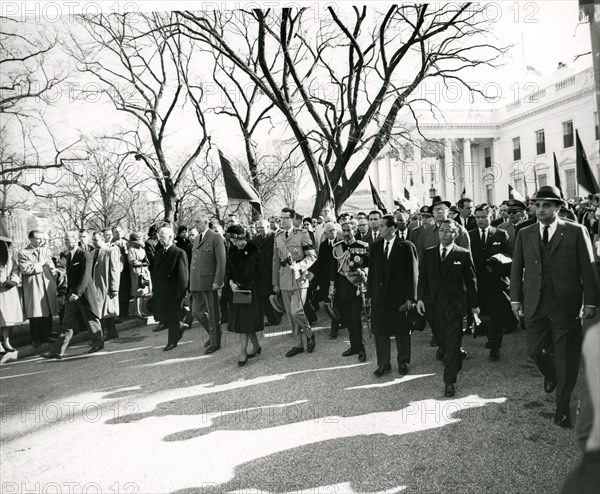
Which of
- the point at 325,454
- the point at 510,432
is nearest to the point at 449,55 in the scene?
the point at 510,432

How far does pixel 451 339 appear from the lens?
3426 mm

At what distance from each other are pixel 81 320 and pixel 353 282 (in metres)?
3.19

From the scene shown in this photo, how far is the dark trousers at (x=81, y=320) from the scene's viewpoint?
4953 mm

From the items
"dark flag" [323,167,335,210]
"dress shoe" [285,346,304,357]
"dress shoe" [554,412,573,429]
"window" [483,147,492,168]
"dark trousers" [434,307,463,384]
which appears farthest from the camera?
"dark flag" [323,167,335,210]

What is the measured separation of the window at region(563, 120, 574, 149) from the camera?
2.41 metres

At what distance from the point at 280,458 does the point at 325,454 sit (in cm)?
26

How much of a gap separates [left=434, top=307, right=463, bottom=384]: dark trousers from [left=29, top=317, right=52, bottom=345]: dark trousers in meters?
4.49

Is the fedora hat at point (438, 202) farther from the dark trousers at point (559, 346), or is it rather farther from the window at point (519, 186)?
the dark trousers at point (559, 346)

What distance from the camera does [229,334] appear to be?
5.65 meters

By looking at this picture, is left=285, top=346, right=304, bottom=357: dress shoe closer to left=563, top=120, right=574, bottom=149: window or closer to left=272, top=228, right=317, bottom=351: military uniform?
left=272, top=228, right=317, bottom=351: military uniform

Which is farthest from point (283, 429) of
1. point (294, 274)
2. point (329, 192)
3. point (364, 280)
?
point (329, 192)

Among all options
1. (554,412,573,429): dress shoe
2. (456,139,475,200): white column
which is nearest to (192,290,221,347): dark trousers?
(456,139,475,200): white column

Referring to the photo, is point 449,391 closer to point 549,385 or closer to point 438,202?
point 549,385

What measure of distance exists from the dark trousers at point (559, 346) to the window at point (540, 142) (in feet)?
3.36
